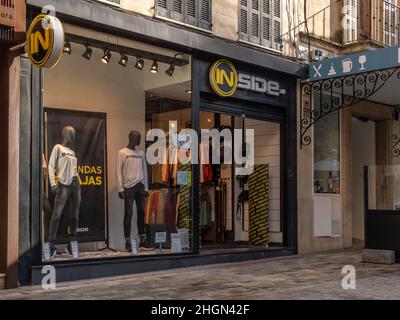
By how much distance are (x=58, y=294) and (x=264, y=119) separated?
20.7 feet

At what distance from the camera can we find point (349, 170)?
14227 millimetres

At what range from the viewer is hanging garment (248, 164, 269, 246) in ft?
41.8

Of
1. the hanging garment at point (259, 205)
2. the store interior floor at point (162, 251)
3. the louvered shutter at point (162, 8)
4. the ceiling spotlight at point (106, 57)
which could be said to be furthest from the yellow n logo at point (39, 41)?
the hanging garment at point (259, 205)

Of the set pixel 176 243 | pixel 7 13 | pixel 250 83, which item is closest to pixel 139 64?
pixel 250 83

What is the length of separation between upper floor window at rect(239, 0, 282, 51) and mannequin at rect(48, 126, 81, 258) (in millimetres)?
4206

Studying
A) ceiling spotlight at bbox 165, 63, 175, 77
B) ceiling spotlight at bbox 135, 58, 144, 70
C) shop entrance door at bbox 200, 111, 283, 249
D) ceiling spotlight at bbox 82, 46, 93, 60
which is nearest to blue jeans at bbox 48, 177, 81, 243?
ceiling spotlight at bbox 82, 46, 93, 60

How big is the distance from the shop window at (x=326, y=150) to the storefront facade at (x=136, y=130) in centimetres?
92

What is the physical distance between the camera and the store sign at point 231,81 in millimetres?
10898

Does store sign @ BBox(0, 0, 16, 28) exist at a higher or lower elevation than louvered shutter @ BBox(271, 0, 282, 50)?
lower

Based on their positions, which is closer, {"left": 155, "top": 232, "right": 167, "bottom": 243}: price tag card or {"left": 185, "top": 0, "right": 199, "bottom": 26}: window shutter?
{"left": 155, "top": 232, "right": 167, "bottom": 243}: price tag card

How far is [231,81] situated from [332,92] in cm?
325

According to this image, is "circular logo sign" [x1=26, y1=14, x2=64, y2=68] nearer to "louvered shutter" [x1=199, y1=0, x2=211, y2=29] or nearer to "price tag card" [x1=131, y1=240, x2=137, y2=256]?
"price tag card" [x1=131, y1=240, x2=137, y2=256]

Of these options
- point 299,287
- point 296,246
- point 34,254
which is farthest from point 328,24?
point 34,254

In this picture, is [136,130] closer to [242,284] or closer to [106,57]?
[106,57]
